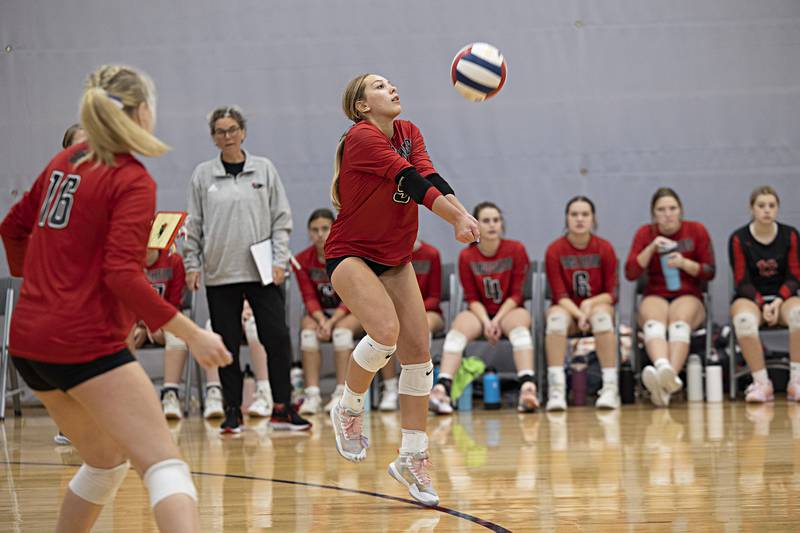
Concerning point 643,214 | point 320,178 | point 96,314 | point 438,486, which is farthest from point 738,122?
point 96,314

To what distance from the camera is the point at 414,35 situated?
27.6 ft

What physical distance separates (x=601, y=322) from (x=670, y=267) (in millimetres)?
681

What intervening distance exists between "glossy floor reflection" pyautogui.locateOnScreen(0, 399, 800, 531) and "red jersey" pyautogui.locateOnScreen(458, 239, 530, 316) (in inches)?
45.8

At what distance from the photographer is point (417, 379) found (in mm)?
3965

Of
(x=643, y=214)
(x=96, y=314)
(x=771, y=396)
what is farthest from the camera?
(x=643, y=214)

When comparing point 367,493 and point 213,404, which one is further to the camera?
point 213,404

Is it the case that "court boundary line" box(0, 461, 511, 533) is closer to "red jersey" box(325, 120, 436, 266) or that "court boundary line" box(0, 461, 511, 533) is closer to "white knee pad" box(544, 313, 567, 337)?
"red jersey" box(325, 120, 436, 266)

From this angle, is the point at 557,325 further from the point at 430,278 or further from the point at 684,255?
the point at 684,255

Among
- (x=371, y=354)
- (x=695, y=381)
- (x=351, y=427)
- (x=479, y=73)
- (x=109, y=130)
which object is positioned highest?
(x=479, y=73)

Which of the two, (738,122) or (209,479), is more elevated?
(738,122)

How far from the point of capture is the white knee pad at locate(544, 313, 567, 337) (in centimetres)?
725

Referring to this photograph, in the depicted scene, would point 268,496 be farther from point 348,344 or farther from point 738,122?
point 738,122

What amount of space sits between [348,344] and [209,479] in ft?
9.33

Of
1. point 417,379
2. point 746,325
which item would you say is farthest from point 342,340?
point 417,379
